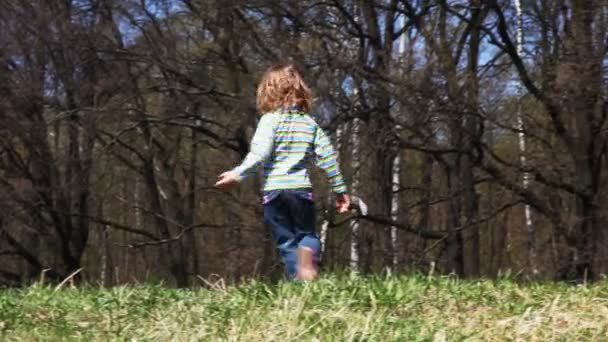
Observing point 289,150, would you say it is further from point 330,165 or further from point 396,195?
point 396,195

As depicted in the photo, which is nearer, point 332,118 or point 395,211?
point 332,118

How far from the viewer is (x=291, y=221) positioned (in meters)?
6.11

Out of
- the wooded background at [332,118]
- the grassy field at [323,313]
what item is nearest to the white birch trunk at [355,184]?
the wooded background at [332,118]

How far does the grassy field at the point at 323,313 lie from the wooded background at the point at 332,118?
341 inches

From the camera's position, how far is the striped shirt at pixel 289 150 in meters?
5.99

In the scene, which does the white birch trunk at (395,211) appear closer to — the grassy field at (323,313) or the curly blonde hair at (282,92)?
the curly blonde hair at (282,92)

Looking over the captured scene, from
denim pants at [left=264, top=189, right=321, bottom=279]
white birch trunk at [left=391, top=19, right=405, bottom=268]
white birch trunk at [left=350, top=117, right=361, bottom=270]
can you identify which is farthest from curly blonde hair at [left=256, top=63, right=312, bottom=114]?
white birch trunk at [left=391, top=19, right=405, bottom=268]

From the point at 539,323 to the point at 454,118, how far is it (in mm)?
12049

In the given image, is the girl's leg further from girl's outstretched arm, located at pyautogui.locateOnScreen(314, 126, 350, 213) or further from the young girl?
girl's outstretched arm, located at pyautogui.locateOnScreen(314, 126, 350, 213)

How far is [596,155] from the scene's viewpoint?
16.5m

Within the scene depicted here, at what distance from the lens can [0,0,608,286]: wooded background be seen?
603 inches

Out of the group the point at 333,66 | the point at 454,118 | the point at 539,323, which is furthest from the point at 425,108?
the point at 539,323

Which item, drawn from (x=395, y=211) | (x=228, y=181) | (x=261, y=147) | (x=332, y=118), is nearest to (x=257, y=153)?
(x=261, y=147)

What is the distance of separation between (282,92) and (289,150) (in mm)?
412
